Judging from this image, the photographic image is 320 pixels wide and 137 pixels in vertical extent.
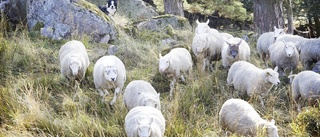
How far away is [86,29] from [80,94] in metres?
3.71

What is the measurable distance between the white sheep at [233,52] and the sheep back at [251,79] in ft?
2.19

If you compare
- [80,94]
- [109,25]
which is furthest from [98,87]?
[109,25]

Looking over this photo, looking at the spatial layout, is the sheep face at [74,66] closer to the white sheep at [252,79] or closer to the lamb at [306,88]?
the white sheep at [252,79]

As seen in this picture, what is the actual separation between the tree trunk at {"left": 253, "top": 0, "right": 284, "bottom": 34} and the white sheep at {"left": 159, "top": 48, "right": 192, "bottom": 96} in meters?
4.59

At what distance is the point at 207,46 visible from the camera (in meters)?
9.23

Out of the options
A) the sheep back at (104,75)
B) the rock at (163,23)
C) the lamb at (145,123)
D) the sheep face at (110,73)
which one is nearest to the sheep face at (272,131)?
the lamb at (145,123)

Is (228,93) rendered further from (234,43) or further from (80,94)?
(80,94)

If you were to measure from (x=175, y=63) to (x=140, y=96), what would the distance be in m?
1.98

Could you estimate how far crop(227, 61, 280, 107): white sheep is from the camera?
6.80 metres

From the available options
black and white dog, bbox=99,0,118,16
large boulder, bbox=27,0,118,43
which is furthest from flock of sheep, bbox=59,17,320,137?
black and white dog, bbox=99,0,118,16

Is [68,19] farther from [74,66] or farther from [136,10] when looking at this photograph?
[136,10]

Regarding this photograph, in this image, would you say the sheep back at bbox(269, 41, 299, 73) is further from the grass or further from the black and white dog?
the black and white dog

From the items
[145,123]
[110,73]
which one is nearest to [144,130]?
[145,123]

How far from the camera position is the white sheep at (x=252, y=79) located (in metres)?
6.80
